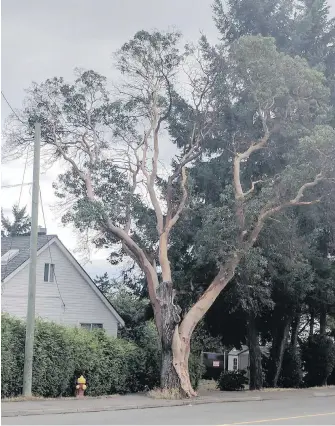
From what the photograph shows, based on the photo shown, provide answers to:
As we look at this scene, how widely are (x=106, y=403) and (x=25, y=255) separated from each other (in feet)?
44.6

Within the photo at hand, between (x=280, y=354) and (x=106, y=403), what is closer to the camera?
(x=106, y=403)

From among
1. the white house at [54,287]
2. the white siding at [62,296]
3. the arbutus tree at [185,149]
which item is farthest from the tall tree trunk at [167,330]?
the white house at [54,287]

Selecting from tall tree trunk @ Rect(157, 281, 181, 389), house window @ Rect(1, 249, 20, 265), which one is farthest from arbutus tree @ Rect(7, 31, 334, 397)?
house window @ Rect(1, 249, 20, 265)

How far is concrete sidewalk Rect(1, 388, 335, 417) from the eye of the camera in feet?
51.1

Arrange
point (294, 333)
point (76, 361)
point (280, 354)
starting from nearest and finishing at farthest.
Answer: point (76, 361) → point (280, 354) → point (294, 333)

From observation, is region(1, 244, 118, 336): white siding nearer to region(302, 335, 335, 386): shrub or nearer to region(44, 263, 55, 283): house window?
region(44, 263, 55, 283): house window

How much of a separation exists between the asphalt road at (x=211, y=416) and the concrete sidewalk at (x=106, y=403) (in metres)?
0.48

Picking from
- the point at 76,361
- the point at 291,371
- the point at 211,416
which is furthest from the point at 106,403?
the point at 291,371

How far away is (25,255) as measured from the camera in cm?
3023

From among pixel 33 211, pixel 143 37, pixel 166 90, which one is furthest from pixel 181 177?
pixel 33 211

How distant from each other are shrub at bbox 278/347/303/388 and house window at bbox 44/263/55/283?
12.2 metres

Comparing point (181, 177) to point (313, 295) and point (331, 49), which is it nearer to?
point (313, 295)

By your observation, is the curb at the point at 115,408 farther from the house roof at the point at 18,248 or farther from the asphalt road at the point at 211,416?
the house roof at the point at 18,248

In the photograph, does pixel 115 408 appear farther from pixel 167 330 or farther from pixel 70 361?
pixel 167 330
